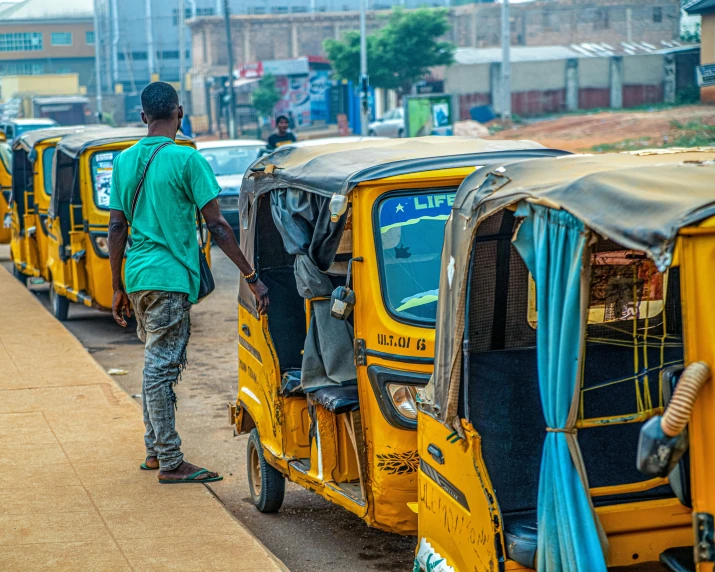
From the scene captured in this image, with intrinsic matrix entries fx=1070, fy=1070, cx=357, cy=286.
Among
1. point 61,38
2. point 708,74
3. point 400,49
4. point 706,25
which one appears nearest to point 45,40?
point 61,38

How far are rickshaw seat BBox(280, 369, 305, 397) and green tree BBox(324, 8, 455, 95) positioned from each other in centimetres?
5170

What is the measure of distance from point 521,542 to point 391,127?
4262 cm

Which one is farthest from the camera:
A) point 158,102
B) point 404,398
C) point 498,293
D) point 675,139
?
point 675,139

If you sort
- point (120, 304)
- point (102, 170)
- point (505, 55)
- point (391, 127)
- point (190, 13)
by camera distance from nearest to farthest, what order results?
point (120, 304) → point (102, 170) → point (505, 55) → point (391, 127) → point (190, 13)

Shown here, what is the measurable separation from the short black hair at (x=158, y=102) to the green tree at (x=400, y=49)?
5117cm

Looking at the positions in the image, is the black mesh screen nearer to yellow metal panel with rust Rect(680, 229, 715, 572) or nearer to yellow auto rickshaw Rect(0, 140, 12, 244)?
yellow metal panel with rust Rect(680, 229, 715, 572)

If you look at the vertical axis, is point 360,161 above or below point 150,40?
below

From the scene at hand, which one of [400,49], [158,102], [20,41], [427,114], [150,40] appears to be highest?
[20,41]

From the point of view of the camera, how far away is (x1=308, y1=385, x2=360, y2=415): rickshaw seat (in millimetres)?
4738

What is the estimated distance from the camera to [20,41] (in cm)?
9469

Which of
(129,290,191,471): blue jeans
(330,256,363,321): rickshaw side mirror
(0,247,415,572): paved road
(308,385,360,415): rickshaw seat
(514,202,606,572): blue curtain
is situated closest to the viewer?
(514,202,606,572): blue curtain

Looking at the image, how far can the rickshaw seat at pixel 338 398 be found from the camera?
4.74 m

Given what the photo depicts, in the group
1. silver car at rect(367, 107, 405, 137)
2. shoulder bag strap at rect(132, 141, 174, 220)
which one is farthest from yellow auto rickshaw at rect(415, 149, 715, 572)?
silver car at rect(367, 107, 405, 137)

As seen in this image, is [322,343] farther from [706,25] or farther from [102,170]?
[706,25]
